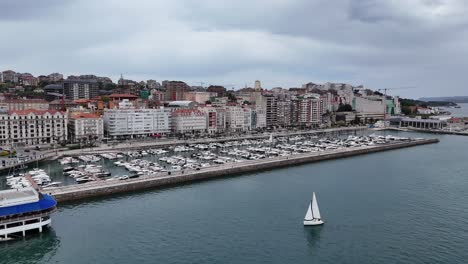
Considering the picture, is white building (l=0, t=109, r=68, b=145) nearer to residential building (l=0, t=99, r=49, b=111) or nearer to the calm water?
residential building (l=0, t=99, r=49, b=111)

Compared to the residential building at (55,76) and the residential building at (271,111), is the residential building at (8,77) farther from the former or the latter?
the residential building at (271,111)

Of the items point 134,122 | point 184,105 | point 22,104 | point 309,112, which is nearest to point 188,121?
point 134,122

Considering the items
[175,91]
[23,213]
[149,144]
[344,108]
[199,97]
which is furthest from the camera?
[175,91]

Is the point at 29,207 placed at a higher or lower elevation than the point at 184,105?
lower

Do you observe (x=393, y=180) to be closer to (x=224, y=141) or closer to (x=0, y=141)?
(x=224, y=141)

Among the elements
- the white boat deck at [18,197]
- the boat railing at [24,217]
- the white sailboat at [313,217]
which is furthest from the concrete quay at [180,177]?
the white sailboat at [313,217]

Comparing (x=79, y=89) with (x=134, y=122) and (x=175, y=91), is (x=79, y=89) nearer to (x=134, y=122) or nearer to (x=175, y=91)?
(x=175, y=91)

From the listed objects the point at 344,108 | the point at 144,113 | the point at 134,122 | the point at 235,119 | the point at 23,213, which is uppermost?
the point at 344,108
